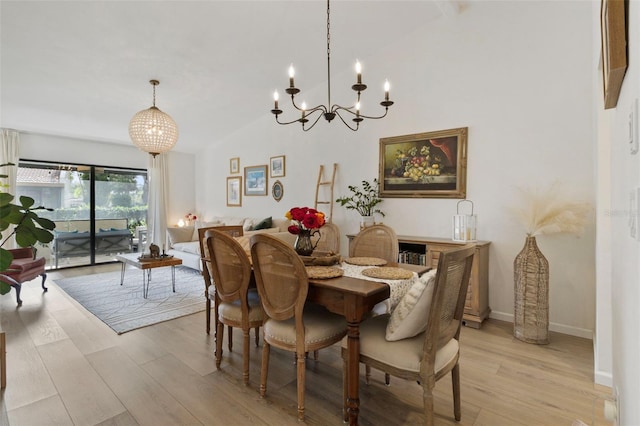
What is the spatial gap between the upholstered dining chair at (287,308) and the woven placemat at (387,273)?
1.18 ft

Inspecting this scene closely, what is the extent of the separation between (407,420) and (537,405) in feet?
2.82

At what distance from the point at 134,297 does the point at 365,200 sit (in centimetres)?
336

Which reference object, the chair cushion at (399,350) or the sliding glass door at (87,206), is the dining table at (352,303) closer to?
the chair cushion at (399,350)

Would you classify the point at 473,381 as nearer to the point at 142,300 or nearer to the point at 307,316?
the point at 307,316

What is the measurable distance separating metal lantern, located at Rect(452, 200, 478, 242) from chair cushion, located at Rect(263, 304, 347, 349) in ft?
6.34

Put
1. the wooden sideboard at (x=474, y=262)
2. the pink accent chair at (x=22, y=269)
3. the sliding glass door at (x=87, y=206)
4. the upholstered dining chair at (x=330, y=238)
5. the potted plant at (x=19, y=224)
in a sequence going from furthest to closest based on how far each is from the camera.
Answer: the sliding glass door at (x=87, y=206), the pink accent chair at (x=22, y=269), the upholstered dining chair at (x=330, y=238), the wooden sideboard at (x=474, y=262), the potted plant at (x=19, y=224)

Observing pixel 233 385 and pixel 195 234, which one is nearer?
pixel 233 385

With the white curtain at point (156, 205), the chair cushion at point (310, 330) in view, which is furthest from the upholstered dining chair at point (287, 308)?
the white curtain at point (156, 205)

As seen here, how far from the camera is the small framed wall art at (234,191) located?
21.3 feet

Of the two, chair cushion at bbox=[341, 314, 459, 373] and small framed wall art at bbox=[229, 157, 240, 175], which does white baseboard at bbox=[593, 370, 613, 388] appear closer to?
chair cushion at bbox=[341, 314, 459, 373]

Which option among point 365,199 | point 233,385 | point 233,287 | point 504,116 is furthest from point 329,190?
point 233,385

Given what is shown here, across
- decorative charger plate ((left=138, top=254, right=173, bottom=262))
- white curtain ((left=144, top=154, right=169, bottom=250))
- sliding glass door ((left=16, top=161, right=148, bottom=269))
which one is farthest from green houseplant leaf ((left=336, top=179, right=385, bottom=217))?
sliding glass door ((left=16, top=161, right=148, bottom=269))

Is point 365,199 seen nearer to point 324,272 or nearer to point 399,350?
point 324,272

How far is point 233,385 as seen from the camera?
2.17 meters
